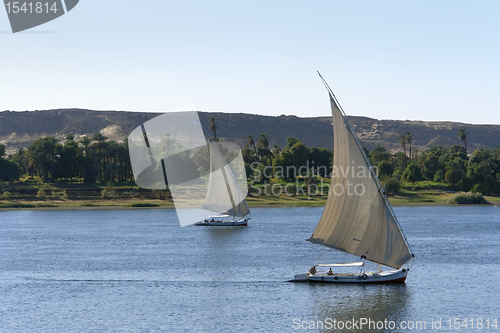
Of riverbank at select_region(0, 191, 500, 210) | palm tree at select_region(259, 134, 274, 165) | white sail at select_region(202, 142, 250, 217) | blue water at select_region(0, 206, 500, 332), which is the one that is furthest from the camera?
palm tree at select_region(259, 134, 274, 165)

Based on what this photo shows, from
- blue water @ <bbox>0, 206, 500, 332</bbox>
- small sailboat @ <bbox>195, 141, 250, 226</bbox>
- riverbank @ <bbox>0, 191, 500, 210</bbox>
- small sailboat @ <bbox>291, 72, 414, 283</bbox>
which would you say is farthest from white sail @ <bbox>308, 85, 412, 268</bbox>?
riverbank @ <bbox>0, 191, 500, 210</bbox>

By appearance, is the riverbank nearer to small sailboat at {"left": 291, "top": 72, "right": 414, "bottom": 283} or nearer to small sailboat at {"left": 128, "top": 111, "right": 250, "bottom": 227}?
small sailboat at {"left": 128, "top": 111, "right": 250, "bottom": 227}

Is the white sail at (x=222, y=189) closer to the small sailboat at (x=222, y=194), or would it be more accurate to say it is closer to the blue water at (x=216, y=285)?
the small sailboat at (x=222, y=194)

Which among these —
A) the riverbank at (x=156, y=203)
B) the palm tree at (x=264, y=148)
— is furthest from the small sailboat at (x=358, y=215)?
the palm tree at (x=264, y=148)

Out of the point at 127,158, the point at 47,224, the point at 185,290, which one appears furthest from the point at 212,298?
the point at 127,158

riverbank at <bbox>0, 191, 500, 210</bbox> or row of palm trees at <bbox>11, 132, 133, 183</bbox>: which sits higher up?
row of palm trees at <bbox>11, 132, 133, 183</bbox>

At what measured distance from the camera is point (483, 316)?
37.0 meters

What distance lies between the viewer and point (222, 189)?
8738 centimetres

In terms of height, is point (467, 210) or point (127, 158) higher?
point (127, 158)

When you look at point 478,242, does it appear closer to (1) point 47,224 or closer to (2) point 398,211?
(2) point 398,211

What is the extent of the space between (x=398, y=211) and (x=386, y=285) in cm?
9076

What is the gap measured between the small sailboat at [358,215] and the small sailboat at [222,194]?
1651 inches

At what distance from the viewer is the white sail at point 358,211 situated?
40750 mm

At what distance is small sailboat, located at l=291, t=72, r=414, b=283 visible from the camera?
40750 millimetres
